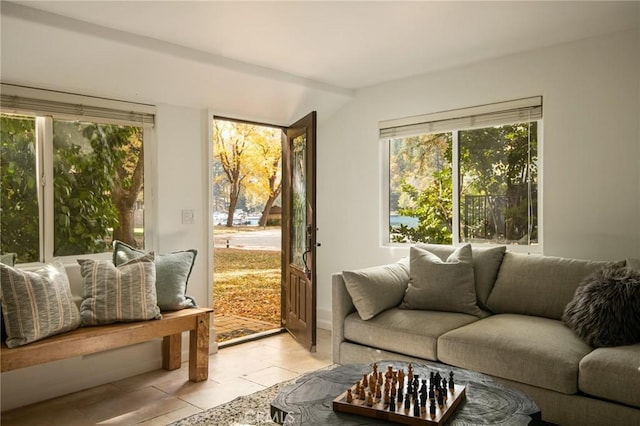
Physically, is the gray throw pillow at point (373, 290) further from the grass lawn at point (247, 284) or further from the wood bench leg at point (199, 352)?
the grass lawn at point (247, 284)

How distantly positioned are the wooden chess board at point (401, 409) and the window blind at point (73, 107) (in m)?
2.75

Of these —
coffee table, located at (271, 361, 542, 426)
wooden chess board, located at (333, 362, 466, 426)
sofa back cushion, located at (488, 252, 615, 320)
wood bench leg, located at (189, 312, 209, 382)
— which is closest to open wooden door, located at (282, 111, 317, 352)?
wood bench leg, located at (189, 312, 209, 382)

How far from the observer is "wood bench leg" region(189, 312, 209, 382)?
3.56m

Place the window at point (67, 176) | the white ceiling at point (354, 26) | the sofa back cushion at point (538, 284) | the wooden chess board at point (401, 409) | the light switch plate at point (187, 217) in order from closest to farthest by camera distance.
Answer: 1. the wooden chess board at point (401, 409)
2. the white ceiling at point (354, 26)
3. the sofa back cushion at point (538, 284)
4. the window at point (67, 176)
5. the light switch plate at point (187, 217)

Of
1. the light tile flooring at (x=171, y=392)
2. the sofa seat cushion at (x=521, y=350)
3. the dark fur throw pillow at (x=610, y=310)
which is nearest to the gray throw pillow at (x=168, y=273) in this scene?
the light tile flooring at (x=171, y=392)

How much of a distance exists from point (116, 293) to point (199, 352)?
0.74 meters

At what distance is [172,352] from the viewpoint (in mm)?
3844

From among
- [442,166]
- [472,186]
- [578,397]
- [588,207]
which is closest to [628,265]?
[588,207]

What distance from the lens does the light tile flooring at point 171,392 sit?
3.00 m

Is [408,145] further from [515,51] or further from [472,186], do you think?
[515,51]

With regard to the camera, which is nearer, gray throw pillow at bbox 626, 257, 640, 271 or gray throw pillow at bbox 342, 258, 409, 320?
gray throw pillow at bbox 626, 257, 640, 271

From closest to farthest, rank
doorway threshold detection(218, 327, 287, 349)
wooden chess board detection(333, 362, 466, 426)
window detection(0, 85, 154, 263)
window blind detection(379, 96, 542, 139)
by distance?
wooden chess board detection(333, 362, 466, 426) < window detection(0, 85, 154, 263) < window blind detection(379, 96, 542, 139) < doorway threshold detection(218, 327, 287, 349)

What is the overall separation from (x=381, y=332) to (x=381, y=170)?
6.34 ft

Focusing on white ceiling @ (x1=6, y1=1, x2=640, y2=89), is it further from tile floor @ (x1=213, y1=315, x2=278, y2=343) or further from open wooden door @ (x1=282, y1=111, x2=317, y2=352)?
tile floor @ (x1=213, y1=315, x2=278, y2=343)
